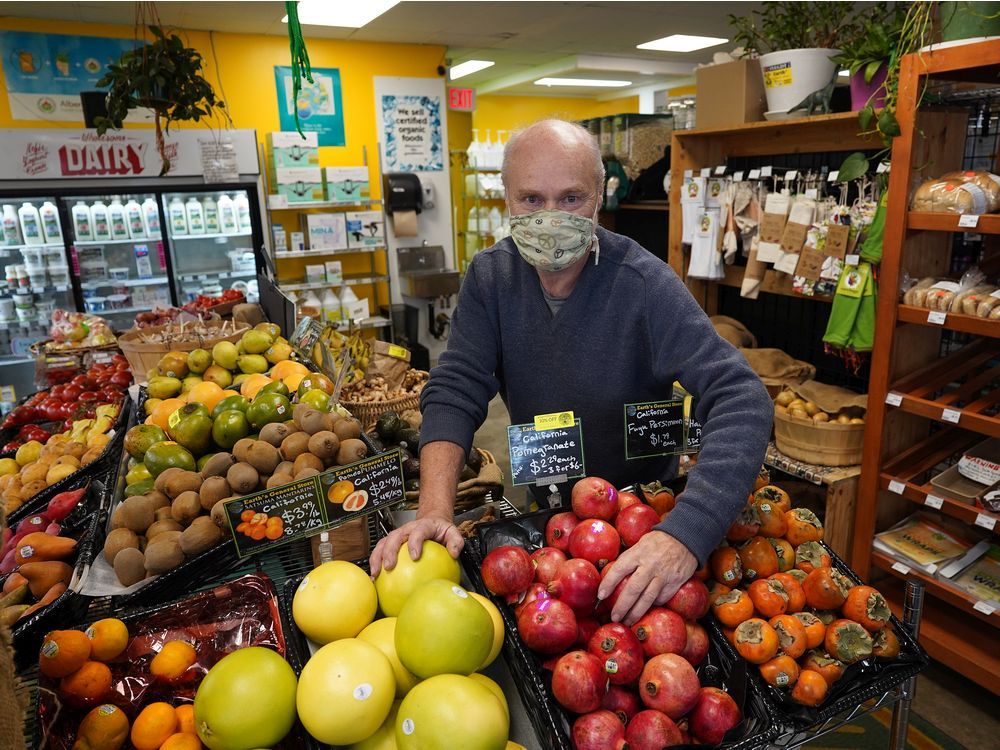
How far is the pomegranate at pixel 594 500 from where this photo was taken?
1.34 metres

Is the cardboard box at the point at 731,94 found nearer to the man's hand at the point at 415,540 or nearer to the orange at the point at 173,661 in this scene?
the man's hand at the point at 415,540

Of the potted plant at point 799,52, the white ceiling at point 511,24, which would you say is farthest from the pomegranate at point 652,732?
the white ceiling at point 511,24

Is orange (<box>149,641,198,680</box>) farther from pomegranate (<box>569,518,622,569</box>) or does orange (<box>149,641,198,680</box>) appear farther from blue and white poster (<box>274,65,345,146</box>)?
blue and white poster (<box>274,65,345,146</box>)

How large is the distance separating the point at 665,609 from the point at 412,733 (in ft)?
1.59

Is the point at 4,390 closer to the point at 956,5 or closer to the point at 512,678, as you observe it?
the point at 512,678

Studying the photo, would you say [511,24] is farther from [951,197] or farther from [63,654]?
[63,654]

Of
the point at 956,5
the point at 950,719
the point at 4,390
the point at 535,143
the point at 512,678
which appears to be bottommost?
the point at 950,719

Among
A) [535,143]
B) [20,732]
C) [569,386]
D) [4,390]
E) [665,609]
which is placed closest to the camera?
[20,732]

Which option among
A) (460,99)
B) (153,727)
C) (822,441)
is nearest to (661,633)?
(153,727)

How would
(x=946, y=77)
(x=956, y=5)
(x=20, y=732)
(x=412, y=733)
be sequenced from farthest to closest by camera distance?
(x=946, y=77)
(x=956, y=5)
(x=412, y=733)
(x=20, y=732)

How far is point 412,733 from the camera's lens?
0.88 metres

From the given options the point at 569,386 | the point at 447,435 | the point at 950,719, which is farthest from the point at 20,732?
the point at 950,719

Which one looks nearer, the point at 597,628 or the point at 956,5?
the point at 597,628

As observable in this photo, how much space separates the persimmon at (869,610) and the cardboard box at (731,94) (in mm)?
3179
